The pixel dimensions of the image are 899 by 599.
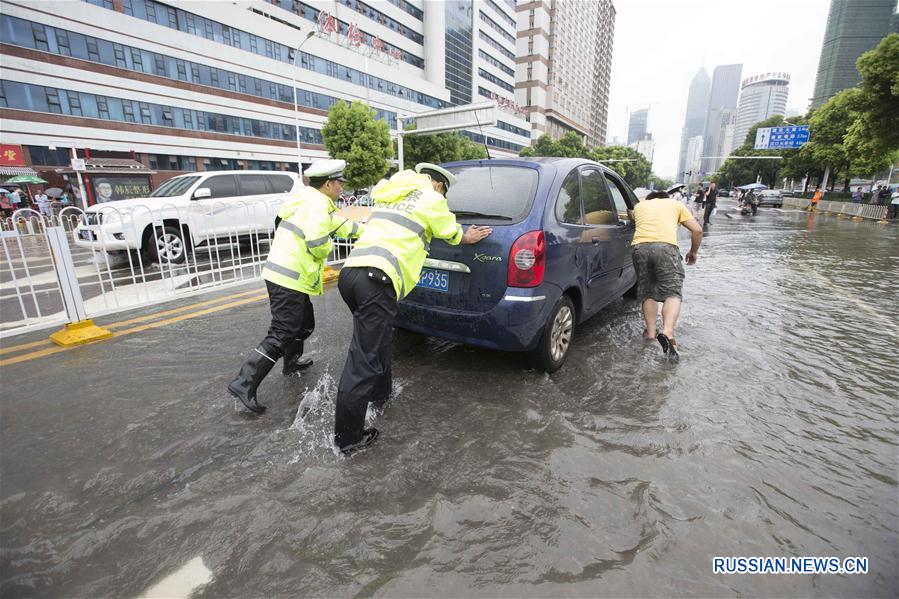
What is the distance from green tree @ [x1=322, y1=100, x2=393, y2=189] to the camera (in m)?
29.7

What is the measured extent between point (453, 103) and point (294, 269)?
62.1 metres

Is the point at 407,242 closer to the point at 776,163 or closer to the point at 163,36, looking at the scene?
the point at 163,36

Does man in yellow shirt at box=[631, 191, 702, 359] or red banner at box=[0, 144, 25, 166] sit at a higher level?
red banner at box=[0, 144, 25, 166]

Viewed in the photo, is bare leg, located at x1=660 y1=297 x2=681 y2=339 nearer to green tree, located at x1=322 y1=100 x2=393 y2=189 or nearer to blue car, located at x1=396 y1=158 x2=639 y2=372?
blue car, located at x1=396 y1=158 x2=639 y2=372

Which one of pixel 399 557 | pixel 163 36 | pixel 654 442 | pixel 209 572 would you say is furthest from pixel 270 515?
pixel 163 36

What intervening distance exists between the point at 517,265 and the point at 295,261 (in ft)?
5.07

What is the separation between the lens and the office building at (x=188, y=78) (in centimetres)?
2572

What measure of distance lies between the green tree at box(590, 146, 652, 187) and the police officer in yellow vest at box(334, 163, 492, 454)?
7286 centimetres

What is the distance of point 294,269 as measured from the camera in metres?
3.09

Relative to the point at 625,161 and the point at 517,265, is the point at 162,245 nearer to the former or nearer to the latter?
the point at 517,265

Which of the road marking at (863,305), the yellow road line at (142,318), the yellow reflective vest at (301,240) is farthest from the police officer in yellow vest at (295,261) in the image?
the road marking at (863,305)

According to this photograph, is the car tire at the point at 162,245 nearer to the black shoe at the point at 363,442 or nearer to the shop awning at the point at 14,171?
the black shoe at the point at 363,442

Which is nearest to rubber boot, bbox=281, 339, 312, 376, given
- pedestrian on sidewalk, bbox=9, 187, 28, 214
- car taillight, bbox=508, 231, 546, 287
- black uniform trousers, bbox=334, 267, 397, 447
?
black uniform trousers, bbox=334, 267, 397, 447

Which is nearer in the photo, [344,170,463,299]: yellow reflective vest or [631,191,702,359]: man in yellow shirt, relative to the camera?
[344,170,463,299]: yellow reflective vest
